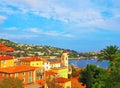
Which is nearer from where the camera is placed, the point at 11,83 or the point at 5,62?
the point at 11,83

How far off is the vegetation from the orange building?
13.0 meters

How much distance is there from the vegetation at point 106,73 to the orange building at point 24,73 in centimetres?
1297

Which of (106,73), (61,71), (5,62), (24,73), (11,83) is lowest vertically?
(11,83)

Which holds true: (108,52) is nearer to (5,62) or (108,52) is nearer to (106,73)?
(106,73)

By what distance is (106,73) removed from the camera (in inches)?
1388

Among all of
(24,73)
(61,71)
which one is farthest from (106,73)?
(61,71)

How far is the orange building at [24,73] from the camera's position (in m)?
69.6

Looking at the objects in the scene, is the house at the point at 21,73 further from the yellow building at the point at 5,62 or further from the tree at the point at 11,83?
the tree at the point at 11,83

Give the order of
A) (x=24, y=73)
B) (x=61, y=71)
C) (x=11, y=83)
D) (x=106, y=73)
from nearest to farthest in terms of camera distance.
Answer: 1. (x=106, y=73)
2. (x=11, y=83)
3. (x=24, y=73)
4. (x=61, y=71)

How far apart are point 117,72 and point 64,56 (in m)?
85.8

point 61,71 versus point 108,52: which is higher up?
point 108,52

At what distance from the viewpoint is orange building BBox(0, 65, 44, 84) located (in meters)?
69.6

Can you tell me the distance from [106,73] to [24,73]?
1593 inches

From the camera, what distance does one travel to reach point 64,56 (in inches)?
4547
